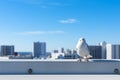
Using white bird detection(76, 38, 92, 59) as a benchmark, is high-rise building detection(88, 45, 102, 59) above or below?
below

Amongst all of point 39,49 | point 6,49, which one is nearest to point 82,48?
point 6,49

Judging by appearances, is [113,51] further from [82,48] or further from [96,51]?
[82,48]

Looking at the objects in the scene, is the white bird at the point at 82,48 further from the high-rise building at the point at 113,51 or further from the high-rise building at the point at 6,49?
the high-rise building at the point at 6,49

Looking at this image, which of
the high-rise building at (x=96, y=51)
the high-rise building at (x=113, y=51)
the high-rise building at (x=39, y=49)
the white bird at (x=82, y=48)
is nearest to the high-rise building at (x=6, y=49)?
the high-rise building at (x=39, y=49)

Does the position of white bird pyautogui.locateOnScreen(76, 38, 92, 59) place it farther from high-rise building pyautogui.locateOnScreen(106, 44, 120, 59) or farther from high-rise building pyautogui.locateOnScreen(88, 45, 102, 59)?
high-rise building pyautogui.locateOnScreen(88, 45, 102, 59)

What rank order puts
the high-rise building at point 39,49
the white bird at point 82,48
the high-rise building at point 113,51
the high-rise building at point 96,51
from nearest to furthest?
the white bird at point 82,48
the high-rise building at point 113,51
the high-rise building at point 96,51
the high-rise building at point 39,49

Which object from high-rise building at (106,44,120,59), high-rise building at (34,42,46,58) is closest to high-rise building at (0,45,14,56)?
high-rise building at (34,42,46,58)

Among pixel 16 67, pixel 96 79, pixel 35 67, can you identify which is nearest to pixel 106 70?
pixel 96 79

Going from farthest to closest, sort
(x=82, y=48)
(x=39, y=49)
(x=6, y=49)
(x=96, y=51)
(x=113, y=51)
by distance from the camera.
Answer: (x=39, y=49), (x=6, y=49), (x=96, y=51), (x=113, y=51), (x=82, y=48)

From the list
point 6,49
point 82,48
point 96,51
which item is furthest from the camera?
point 6,49

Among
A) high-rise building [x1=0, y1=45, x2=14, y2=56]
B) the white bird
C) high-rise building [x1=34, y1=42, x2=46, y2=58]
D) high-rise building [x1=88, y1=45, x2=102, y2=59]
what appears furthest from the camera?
high-rise building [x1=34, y1=42, x2=46, y2=58]

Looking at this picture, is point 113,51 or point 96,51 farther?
point 96,51

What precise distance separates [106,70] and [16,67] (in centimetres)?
247

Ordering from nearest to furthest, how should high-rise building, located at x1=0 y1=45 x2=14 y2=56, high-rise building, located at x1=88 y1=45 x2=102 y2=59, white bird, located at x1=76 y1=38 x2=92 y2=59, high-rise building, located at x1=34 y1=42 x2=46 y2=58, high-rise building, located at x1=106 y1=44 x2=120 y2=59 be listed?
white bird, located at x1=76 y1=38 x2=92 y2=59, high-rise building, located at x1=106 y1=44 x2=120 y2=59, high-rise building, located at x1=88 y1=45 x2=102 y2=59, high-rise building, located at x1=0 y1=45 x2=14 y2=56, high-rise building, located at x1=34 y1=42 x2=46 y2=58
